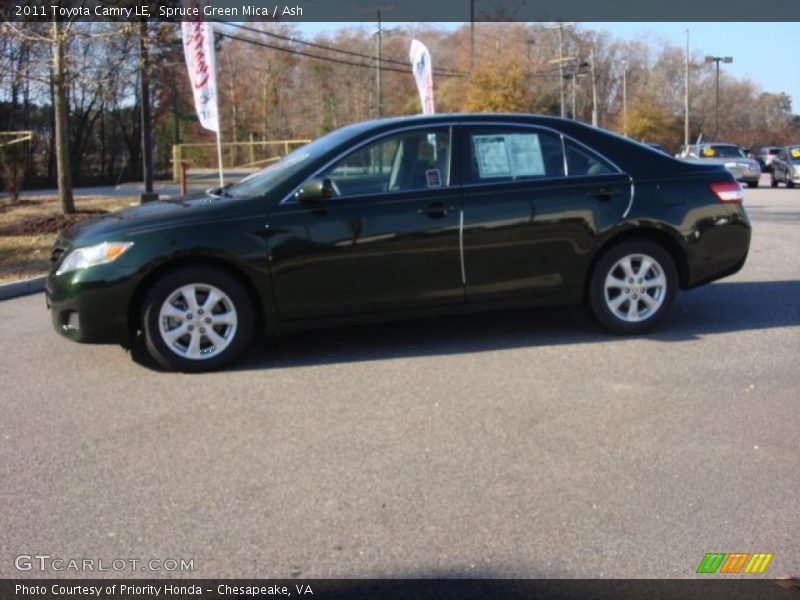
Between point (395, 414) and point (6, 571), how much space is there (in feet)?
7.55

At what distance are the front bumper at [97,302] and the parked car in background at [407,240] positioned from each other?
1cm

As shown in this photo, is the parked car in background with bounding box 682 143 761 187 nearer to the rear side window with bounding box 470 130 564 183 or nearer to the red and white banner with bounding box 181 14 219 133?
the red and white banner with bounding box 181 14 219 133

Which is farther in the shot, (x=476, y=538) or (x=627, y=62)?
(x=627, y=62)

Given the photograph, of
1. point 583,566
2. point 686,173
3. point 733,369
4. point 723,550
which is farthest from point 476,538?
point 686,173

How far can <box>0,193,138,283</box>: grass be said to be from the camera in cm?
1048

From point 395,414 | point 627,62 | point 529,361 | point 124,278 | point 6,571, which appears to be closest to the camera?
point 6,571

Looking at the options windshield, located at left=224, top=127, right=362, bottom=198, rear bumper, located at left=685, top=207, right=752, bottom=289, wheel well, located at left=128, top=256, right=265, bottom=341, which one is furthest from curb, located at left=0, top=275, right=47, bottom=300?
rear bumper, located at left=685, top=207, right=752, bottom=289

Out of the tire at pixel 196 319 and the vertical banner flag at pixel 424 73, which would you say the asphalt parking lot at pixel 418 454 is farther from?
the vertical banner flag at pixel 424 73

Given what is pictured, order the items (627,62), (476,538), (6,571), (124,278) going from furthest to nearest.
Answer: (627,62) < (124,278) < (476,538) < (6,571)

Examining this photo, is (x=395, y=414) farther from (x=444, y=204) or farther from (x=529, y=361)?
(x=444, y=204)

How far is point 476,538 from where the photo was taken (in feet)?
11.5

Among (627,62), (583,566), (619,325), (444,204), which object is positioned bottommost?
(583,566)

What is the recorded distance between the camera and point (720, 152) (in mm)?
33375

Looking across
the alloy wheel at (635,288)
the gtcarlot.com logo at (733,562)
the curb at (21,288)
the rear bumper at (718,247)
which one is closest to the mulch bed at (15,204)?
the curb at (21,288)
